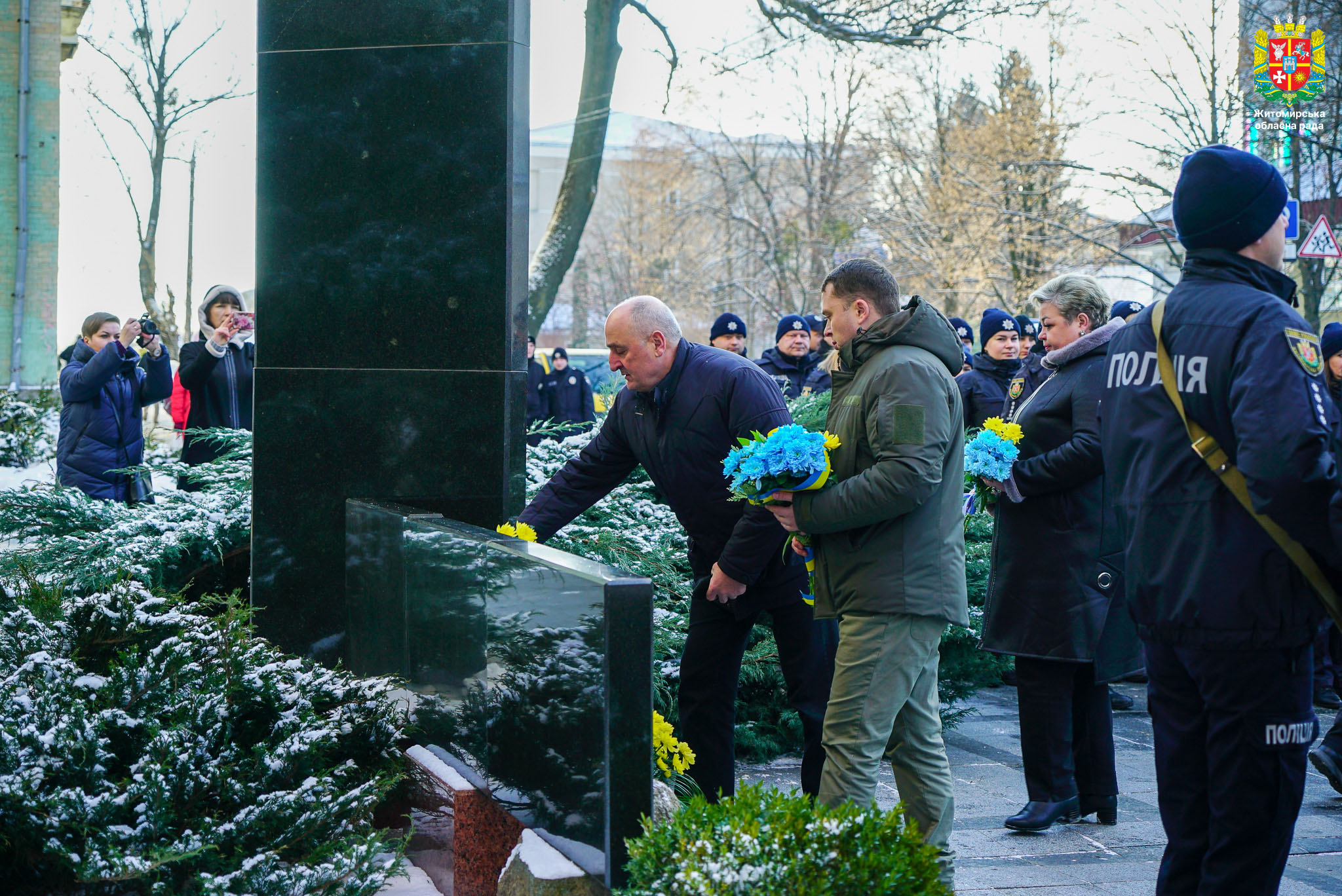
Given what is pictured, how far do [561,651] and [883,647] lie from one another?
3.98ft

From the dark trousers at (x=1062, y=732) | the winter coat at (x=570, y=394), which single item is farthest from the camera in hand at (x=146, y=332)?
the winter coat at (x=570, y=394)

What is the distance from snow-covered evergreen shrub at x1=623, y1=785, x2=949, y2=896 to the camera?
2.53 m

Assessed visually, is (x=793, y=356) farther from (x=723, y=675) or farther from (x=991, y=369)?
(x=723, y=675)

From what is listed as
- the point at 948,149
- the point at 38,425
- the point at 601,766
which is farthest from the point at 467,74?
the point at 948,149

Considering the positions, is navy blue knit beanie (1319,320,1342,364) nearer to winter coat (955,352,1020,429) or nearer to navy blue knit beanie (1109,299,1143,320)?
navy blue knit beanie (1109,299,1143,320)

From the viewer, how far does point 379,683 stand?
14.4 feet

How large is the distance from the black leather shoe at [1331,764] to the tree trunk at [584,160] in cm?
1068

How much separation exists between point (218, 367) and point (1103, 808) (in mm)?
5877

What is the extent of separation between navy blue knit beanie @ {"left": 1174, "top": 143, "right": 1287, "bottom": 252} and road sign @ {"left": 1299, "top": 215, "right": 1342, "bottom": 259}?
12.0 meters

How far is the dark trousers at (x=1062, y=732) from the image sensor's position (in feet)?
17.1

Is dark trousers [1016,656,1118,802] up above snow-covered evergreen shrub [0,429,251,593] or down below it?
below

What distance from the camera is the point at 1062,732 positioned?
5.25 m

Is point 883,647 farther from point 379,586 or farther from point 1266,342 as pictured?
point 379,586

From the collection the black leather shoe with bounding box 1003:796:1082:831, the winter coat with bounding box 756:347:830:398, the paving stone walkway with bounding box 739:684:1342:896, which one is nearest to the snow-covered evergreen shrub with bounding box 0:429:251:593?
the paving stone walkway with bounding box 739:684:1342:896
